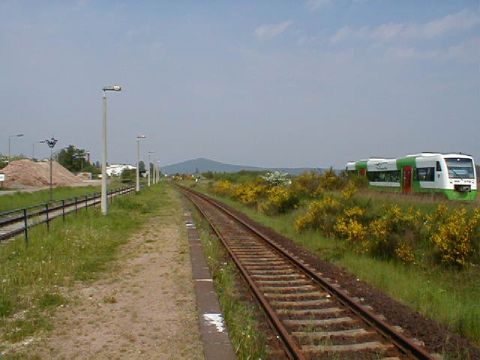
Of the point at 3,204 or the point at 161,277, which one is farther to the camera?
the point at 3,204

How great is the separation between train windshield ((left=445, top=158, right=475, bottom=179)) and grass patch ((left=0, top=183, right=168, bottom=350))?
1592 centimetres

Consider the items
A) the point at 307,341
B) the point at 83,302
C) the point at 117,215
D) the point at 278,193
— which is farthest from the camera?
the point at 278,193

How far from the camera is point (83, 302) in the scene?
8.34 m

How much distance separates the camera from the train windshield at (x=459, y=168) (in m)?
25.3

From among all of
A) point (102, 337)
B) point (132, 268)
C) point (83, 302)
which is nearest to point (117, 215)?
point (132, 268)

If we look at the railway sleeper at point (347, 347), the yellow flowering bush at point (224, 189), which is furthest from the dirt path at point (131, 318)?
the yellow flowering bush at point (224, 189)

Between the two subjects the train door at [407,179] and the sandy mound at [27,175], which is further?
the sandy mound at [27,175]

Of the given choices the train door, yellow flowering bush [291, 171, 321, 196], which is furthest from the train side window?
yellow flowering bush [291, 171, 321, 196]

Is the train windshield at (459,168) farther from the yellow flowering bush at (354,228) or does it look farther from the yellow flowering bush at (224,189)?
the yellow flowering bush at (224,189)

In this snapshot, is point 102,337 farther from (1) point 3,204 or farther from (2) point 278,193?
(1) point 3,204

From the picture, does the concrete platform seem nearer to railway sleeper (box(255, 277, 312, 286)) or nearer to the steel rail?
the steel rail

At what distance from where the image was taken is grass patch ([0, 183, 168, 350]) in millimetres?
7306

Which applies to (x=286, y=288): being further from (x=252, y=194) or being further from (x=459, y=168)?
(x=252, y=194)

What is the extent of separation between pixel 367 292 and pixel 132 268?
514cm
